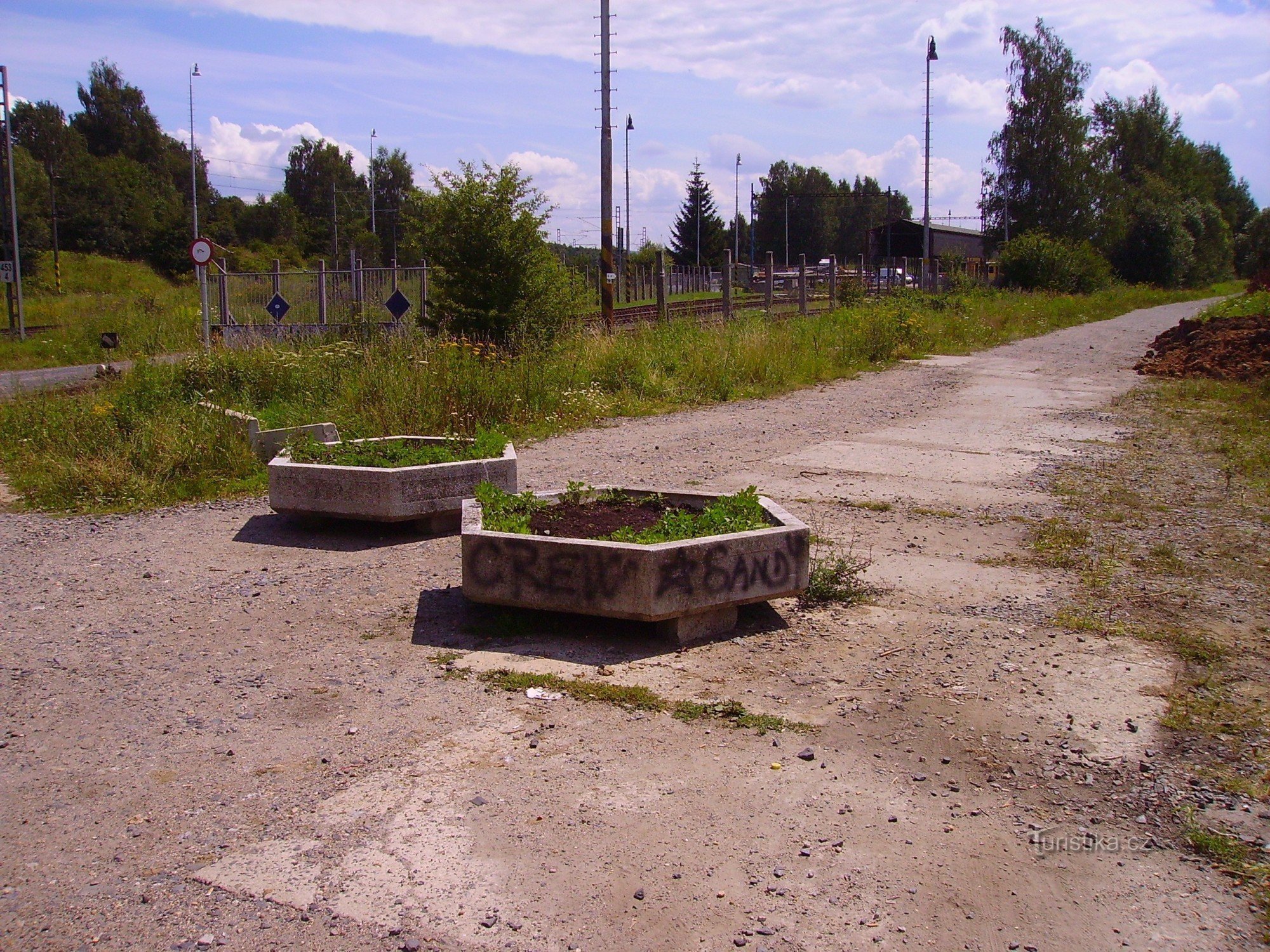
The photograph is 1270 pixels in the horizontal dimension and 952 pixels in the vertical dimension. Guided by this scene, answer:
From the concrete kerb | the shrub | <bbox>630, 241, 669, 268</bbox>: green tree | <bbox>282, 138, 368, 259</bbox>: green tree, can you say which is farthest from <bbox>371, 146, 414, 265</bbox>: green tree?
the concrete kerb

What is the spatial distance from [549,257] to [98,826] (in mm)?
14169

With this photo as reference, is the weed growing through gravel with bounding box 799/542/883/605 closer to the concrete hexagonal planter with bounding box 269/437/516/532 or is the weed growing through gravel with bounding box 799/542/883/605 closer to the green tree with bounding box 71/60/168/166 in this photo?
the concrete hexagonal planter with bounding box 269/437/516/532

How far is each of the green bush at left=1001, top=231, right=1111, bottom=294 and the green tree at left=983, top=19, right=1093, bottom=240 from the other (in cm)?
1109

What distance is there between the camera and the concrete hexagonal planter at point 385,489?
279 inches

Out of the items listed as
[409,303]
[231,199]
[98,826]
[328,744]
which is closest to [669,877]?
[328,744]

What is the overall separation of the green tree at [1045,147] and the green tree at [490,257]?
1807 inches

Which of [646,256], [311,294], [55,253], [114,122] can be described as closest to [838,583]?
[311,294]

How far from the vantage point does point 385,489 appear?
7.07m

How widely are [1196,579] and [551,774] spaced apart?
430cm

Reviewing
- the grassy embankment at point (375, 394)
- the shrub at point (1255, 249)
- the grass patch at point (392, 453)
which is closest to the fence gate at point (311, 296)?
the grassy embankment at point (375, 394)

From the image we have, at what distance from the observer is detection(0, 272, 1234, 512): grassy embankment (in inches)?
361

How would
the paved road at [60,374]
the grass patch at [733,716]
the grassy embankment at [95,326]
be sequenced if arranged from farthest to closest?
the grassy embankment at [95,326] → the paved road at [60,374] → the grass patch at [733,716]

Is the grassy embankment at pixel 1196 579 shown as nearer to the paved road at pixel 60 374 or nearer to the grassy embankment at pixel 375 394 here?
the grassy embankment at pixel 375 394

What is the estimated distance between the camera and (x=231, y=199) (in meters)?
76.2
